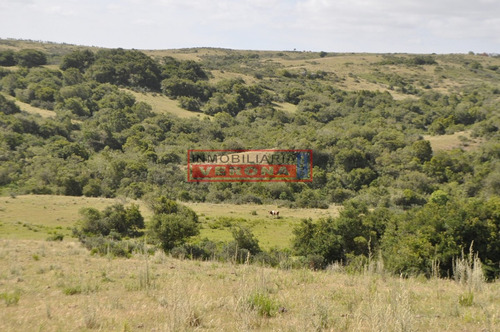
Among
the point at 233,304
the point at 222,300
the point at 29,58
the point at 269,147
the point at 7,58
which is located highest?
the point at 29,58

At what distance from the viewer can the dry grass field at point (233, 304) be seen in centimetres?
471

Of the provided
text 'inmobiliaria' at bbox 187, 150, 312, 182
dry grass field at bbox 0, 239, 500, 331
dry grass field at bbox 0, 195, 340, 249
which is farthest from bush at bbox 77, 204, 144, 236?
text 'inmobiliaria' at bbox 187, 150, 312, 182

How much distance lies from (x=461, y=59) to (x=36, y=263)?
425 feet

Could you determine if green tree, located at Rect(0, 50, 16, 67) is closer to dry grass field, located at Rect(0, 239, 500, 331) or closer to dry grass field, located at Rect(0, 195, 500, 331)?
dry grass field, located at Rect(0, 195, 500, 331)

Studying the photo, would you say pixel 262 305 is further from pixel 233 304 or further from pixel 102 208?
pixel 102 208

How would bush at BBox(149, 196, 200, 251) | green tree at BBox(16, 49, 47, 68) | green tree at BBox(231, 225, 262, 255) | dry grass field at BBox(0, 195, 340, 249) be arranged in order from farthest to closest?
→ green tree at BBox(16, 49, 47, 68), dry grass field at BBox(0, 195, 340, 249), bush at BBox(149, 196, 200, 251), green tree at BBox(231, 225, 262, 255)

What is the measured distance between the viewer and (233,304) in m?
5.46

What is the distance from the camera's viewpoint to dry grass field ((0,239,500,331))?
15.5 feet

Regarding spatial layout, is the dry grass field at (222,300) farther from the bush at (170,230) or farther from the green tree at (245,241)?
the green tree at (245,241)

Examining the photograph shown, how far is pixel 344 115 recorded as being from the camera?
66.9 metres

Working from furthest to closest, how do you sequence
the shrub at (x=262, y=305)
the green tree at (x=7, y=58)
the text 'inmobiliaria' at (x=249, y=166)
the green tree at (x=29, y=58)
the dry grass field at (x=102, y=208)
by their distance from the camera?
the green tree at (x=29, y=58) → the green tree at (x=7, y=58) → the text 'inmobiliaria' at (x=249, y=166) → the dry grass field at (x=102, y=208) → the shrub at (x=262, y=305)

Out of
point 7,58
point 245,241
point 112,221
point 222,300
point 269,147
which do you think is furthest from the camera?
point 7,58

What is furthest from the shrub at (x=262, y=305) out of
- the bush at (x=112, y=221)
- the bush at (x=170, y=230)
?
the bush at (x=112, y=221)

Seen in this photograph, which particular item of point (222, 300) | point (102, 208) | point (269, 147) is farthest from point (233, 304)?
point (269, 147)
